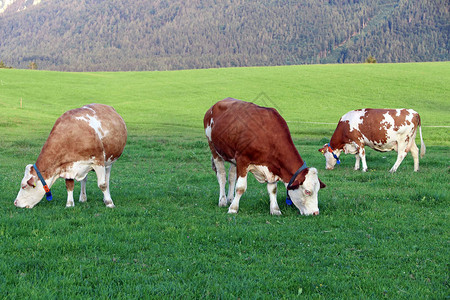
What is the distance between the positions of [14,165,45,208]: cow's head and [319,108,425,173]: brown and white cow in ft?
39.3

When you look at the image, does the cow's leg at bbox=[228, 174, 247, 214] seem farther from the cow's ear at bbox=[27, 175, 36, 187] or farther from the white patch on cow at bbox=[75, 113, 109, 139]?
the cow's ear at bbox=[27, 175, 36, 187]

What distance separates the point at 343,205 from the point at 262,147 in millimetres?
2500

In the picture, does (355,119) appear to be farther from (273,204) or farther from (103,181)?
(103,181)

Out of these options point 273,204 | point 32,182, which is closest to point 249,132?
point 273,204

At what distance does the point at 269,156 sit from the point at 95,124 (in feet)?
14.0

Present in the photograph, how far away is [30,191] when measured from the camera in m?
9.81

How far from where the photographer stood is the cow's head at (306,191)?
913 cm

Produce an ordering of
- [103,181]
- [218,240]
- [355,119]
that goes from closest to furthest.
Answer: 1. [218,240]
2. [103,181]
3. [355,119]

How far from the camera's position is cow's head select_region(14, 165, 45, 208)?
974 cm

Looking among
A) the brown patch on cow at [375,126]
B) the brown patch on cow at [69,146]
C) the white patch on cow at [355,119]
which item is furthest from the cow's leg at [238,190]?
the white patch on cow at [355,119]

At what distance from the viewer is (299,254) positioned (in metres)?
6.97

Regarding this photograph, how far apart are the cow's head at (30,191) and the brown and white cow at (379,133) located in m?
12.0

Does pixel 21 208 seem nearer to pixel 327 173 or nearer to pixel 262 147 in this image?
pixel 262 147

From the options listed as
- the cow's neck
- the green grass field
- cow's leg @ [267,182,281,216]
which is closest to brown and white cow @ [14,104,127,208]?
the green grass field
